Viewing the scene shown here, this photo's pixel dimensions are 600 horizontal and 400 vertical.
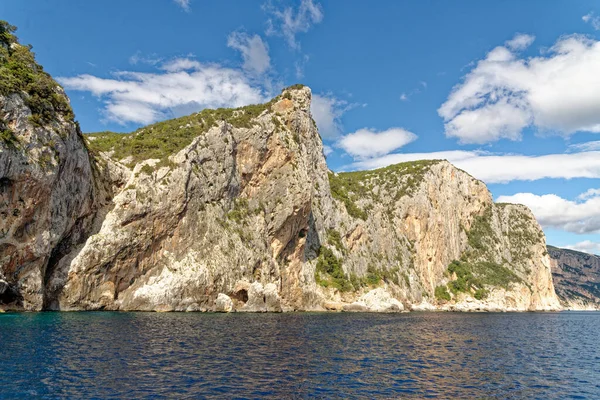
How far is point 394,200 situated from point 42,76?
124 m

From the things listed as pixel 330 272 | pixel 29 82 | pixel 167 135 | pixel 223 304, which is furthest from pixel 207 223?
pixel 330 272

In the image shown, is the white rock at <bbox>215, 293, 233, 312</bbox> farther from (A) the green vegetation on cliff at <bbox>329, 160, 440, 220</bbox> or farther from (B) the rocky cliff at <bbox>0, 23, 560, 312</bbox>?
(A) the green vegetation on cliff at <bbox>329, 160, 440, 220</bbox>

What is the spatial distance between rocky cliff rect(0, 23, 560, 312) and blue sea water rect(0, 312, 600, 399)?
19302mm

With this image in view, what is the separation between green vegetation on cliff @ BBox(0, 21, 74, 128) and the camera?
182 ft

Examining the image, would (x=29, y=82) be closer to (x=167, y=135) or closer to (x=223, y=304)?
(x=167, y=135)

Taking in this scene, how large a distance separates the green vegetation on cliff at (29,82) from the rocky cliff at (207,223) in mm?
305

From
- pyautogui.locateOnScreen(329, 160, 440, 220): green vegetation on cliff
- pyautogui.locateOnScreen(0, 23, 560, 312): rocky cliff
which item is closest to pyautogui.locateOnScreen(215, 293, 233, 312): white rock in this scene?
pyautogui.locateOnScreen(0, 23, 560, 312): rocky cliff

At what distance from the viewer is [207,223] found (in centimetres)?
8275

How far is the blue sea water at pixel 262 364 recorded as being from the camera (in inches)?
867

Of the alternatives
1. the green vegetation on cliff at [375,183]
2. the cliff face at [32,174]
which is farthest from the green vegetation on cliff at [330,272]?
the cliff face at [32,174]

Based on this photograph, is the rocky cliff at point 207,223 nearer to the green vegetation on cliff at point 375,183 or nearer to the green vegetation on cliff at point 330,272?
the green vegetation on cliff at point 330,272

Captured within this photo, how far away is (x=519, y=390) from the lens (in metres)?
25.1

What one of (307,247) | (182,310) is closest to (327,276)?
(307,247)

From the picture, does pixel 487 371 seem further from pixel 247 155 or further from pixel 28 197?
pixel 247 155
